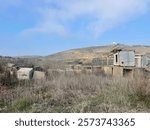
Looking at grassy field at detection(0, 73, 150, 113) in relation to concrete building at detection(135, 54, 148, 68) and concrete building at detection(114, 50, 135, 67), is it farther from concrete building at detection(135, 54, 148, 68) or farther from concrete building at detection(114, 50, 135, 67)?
concrete building at detection(135, 54, 148, 68)

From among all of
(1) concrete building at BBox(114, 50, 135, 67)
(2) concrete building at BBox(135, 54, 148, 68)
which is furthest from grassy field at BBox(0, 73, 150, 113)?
(2) concrete building at BBox(135, 54, 148, 68)

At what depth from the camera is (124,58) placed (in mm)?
37125

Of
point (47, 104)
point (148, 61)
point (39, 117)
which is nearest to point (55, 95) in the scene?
point (47, 104)

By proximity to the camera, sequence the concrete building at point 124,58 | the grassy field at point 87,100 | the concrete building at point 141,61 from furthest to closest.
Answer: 1. the concrete building at point 141,61
2. the concrete building at point 124,58
3. the grassy field at point 87,100

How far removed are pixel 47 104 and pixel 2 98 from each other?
1.62 meters

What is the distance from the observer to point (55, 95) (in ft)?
33.9

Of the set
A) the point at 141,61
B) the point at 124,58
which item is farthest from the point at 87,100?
the point at 141,61

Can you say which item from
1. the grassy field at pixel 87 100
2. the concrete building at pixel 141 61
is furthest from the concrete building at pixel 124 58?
the grassy field at pixel 87 100

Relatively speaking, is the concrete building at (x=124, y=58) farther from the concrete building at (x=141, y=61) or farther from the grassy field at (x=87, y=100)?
the grassy field at (x=87, y=100)

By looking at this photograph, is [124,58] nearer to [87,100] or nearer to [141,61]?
[141,61]

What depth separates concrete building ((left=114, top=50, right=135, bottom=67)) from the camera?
36812mm

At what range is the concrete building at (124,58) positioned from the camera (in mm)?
36812

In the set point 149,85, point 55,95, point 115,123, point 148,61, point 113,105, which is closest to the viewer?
point 115,123

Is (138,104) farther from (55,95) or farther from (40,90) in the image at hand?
(40,90)
